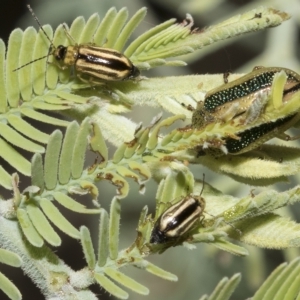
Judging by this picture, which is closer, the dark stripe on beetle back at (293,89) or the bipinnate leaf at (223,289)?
the dark stripe on beetle back at (293,89)

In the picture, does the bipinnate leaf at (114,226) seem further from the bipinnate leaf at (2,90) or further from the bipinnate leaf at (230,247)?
the bipinnate leaf at (2,90)

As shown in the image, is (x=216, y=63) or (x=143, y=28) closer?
(x=143, y=28)

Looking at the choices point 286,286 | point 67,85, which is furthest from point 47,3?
point 286,286

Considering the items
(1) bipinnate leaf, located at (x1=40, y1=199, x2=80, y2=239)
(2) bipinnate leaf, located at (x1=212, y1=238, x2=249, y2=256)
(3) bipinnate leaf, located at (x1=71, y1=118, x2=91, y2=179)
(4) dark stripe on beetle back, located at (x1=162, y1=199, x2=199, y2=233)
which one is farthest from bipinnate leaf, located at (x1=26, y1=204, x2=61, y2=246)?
(2) bipinnate leaf, located at (x1=212, y1=238, x2=249, y2=256)

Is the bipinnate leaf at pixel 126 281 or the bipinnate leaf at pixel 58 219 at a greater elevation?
the bipinnate leaf at pixel 58 219

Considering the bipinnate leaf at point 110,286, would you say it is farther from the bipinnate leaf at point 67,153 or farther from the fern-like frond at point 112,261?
the bipinnate leaf at point 67,153

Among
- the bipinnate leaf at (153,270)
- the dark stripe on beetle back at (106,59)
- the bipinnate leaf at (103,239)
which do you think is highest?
the dark stripe on beetle back at (106,59)

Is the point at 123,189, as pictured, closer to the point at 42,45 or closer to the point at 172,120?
the point at 172,120

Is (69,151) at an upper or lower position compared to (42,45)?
lower

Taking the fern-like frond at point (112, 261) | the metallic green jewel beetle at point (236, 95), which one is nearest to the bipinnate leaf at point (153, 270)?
the fern-like frond at point (112, 261)

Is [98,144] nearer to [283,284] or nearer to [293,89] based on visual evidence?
[293,89]
